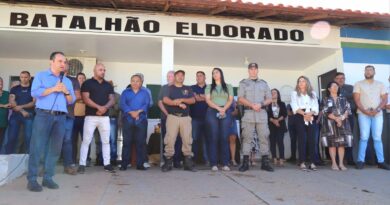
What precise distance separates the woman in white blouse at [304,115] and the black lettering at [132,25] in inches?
134

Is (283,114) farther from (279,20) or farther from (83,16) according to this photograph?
(83,16)

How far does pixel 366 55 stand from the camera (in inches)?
323

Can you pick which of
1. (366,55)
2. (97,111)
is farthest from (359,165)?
(97,111)

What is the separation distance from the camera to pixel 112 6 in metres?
7.02

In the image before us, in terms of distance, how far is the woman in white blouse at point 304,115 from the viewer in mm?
6434

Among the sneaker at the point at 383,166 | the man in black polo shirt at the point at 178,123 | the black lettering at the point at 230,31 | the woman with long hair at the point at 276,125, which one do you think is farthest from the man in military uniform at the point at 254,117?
the sneaker at the point at 383,166

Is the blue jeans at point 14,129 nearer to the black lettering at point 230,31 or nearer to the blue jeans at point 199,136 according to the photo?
the blue jeans at point 199,136

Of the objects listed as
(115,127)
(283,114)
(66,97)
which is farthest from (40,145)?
(283,114)

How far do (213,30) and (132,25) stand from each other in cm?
171

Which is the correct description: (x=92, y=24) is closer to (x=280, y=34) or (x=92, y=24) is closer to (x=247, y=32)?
(x=247, y=32)

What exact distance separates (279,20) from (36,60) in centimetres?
613

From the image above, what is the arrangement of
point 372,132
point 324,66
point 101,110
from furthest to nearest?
point 324,66 < point 372,132 < point 101,110

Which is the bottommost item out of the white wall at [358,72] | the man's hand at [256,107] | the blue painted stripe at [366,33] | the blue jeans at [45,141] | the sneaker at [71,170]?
the sneaker at [71,170]

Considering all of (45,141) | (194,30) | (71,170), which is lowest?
(71,170)
